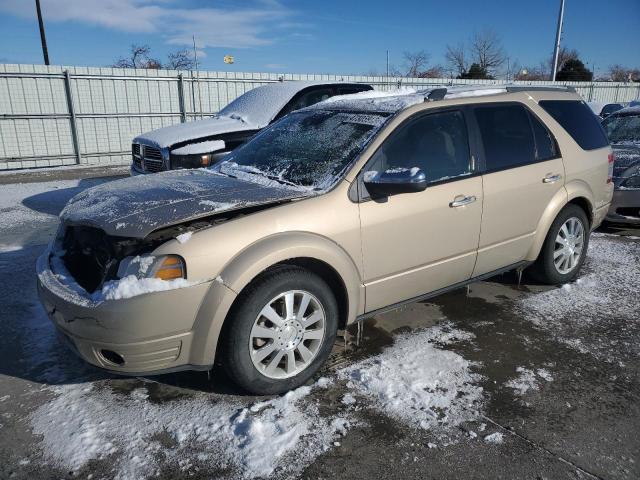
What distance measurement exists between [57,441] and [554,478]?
242 centimetres

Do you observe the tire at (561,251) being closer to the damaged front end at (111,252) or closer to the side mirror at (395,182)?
the side mirror at (395,182)

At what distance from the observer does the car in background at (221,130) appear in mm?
6578

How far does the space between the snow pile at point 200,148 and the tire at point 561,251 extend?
13.7ft

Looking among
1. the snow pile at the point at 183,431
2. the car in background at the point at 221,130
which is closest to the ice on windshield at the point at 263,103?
the car in background at the point at 221,130

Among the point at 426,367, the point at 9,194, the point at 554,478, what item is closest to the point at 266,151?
the point at 426,367

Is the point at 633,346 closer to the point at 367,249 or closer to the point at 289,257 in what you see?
the point at 367,249

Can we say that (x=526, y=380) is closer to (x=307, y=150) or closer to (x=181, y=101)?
(x=307, y=150)

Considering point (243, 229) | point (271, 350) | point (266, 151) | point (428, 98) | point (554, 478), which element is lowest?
point (554, 478)

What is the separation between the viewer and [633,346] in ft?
11.5

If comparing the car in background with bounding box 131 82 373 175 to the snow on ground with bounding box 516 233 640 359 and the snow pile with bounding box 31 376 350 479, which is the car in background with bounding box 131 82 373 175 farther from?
the snow on ground with bounding box 516 233 640 359

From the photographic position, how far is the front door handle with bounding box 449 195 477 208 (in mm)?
3463

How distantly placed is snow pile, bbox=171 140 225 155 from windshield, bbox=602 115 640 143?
576 cm

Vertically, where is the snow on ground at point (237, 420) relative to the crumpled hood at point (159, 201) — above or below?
below

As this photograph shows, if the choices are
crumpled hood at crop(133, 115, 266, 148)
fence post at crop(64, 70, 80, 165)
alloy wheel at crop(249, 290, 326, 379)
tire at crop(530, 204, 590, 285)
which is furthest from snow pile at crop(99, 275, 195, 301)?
fence post at crop(64, 70, 80, 165)
